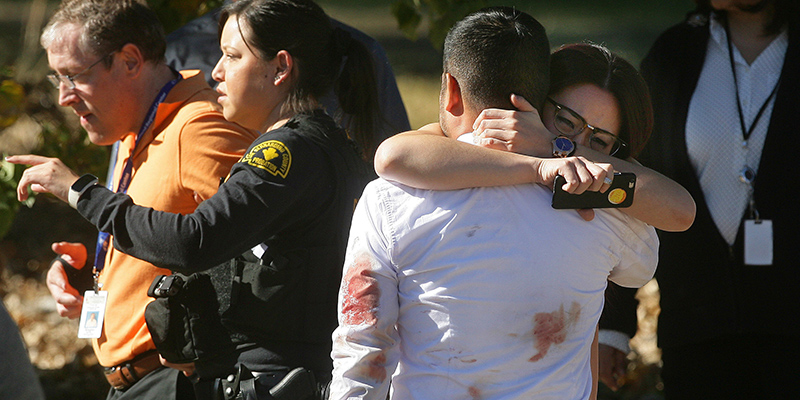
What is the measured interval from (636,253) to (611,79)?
359mm

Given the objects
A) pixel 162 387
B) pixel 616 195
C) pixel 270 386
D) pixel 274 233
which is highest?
pixel 616 195

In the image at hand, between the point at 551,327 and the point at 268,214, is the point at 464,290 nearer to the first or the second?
the point at 551,327

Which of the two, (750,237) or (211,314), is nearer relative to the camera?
(211,314)

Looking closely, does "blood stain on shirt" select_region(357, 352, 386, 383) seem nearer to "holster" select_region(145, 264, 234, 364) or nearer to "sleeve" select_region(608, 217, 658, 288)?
"sleeve" select_region(608, 217, 658, 288)

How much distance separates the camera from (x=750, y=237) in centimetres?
265

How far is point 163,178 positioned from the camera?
7.49 ft

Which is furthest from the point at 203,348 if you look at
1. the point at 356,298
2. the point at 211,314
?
the point at 356,298

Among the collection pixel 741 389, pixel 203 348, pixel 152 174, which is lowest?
pixel 741 389

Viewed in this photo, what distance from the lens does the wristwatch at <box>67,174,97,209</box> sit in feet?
6.72

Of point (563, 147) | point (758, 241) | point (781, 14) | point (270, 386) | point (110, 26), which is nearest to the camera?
point (563, 147)

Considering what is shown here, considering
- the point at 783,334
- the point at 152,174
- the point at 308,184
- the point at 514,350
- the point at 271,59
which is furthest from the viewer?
the point at 783,334

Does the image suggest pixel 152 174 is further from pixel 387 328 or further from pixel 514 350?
pixel 514 350

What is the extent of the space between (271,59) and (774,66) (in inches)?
71.1

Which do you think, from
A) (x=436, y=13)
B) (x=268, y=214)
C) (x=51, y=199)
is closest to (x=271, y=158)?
(x=268, y=214)
